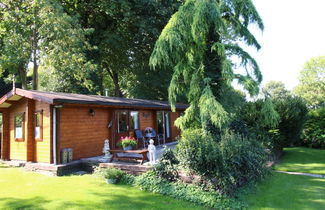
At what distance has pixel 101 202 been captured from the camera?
16.4 feet

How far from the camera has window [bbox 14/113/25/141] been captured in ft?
29.8

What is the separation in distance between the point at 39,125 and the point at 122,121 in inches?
135

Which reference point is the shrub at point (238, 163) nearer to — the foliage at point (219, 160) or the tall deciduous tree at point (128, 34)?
the foliage at point (219, 160)

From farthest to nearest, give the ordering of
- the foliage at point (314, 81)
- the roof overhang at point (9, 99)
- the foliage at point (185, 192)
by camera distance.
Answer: the foliage at point (314, 81), the roof overhang at point (9, 99), the foliage at point (185, 192)

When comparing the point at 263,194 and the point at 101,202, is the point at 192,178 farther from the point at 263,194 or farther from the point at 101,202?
the point at 101,202

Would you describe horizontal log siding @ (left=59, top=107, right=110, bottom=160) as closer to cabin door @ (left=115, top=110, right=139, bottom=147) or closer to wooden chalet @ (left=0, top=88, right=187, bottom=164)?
wooden chalet @ (left=0, top=88, right=187, bottom=164)

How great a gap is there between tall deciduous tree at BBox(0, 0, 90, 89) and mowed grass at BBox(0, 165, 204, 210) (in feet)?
25.0

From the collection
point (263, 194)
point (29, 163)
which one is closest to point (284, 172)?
point (263, 194)

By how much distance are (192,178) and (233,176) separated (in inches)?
38.5

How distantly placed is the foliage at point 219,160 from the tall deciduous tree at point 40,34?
365 inches

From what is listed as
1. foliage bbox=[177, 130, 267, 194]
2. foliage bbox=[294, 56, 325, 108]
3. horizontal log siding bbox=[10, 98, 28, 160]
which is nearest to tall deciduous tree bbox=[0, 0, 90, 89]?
horizontal log siding bbox=[10, 98, 28, 160]

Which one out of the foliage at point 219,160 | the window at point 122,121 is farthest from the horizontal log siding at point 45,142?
the foliage at point 219,160

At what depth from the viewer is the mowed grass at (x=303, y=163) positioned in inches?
324

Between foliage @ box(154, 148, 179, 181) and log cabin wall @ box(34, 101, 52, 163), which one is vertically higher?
log cabin wall @ box(34, 101, 52, 163)
